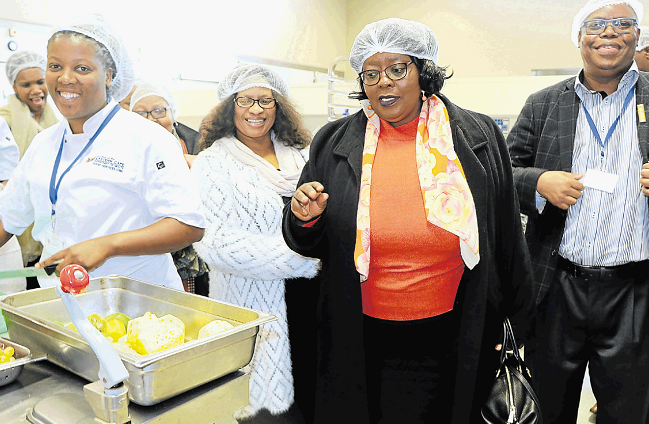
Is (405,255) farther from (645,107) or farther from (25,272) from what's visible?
(645,107)

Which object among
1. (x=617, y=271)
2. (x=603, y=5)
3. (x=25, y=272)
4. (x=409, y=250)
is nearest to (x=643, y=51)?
(x=603, y=5)

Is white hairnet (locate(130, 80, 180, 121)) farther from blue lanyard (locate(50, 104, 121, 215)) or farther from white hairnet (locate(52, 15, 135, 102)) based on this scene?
blue lanyard (locate(50, 104, 121, 215))

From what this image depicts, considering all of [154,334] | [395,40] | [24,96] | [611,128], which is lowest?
[154,334]

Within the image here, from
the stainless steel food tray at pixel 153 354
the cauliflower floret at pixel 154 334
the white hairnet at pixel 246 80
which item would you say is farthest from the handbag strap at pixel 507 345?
the white hairnet at pixel 246 80

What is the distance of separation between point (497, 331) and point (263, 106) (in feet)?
4.16

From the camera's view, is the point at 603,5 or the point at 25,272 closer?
the point at 25,272

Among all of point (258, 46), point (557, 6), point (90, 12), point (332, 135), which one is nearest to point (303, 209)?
point (332, 135)

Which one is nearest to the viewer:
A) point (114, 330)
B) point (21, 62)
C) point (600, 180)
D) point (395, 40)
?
point (114, 330)

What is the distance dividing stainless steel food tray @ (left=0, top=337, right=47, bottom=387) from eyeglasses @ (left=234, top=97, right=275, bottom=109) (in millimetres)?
1369

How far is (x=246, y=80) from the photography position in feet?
7.23

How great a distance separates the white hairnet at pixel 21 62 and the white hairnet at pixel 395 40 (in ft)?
8.14

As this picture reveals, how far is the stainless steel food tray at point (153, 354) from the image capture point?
0.82 meters

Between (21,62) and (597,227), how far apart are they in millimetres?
3283

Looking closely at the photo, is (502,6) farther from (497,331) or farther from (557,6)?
(497,331)
